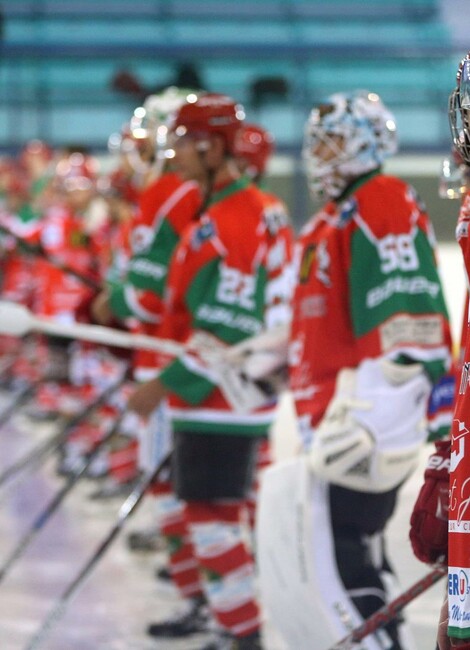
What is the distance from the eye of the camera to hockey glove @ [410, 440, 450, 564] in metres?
1.84

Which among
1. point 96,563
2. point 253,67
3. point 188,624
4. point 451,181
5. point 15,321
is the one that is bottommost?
point 188,624

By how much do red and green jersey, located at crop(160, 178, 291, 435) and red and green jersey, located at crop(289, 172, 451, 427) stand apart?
0.47 m

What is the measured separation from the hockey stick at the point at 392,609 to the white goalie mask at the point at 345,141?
0.86 meters

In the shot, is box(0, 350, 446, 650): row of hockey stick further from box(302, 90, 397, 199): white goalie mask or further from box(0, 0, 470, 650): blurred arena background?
box(0, 0, 470, 650): blurred arena background

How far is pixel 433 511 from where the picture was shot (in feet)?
6.01

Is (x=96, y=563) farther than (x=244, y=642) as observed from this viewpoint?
Yes

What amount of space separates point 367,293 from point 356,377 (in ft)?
0.47

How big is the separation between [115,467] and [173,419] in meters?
1.95

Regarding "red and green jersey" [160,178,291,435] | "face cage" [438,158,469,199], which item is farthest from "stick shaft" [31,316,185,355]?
"face cage" [438,158,469,199]

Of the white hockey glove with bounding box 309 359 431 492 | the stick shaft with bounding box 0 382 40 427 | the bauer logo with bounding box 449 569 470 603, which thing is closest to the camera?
the bauer logo with bounding box 449 569 470 603

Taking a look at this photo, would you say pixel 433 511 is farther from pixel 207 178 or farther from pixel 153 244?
pixel 153 244

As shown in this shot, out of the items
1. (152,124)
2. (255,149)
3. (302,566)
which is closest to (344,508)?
(302,566)

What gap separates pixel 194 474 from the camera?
3209 millimetres

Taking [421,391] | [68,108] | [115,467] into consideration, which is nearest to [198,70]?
[68,108]
